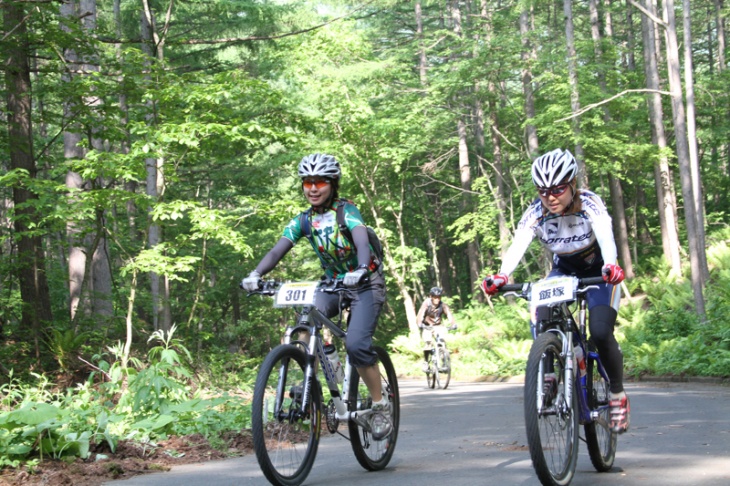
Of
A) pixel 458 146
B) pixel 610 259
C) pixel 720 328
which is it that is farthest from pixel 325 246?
pixel 458 146

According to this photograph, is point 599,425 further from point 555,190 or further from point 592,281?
point 555,190

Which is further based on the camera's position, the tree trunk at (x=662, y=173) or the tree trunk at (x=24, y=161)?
the tree trunk at (x=662, y=173)

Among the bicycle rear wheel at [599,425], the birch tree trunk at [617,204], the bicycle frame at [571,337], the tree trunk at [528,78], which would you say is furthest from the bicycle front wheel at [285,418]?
the birch tree trunk at [617,204]

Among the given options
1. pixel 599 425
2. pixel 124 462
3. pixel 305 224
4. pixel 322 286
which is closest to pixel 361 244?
pixel 322 286

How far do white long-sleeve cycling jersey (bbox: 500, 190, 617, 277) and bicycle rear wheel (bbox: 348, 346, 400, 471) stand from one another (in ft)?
4.50

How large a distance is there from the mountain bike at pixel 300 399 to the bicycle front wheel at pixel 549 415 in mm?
1524

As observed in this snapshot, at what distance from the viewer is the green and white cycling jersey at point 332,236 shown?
20.1ft

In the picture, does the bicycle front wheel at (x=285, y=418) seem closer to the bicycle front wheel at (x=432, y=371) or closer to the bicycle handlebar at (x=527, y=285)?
the bicycle handlebar at (x=527, y=285)

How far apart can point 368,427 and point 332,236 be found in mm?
1413

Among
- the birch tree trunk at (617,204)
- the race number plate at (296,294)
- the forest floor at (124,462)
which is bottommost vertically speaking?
the forest floor at (124,462)

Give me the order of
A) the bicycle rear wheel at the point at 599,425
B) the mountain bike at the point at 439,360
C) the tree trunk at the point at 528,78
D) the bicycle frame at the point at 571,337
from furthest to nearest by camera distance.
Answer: the tree trunk at the point at 528,78 < the mountain bike at the point at 439,360 < the bicycle rear wheel at the point at 599,425 < the bicycle frame at the point at 571,337

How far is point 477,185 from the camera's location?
1421 inches

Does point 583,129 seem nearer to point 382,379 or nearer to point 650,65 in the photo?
point 650,65

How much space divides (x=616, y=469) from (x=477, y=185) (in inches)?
1208
